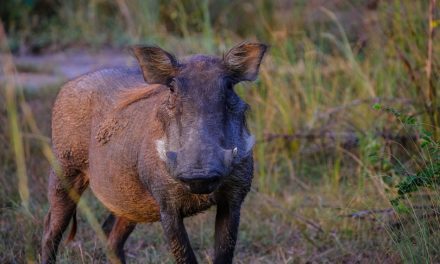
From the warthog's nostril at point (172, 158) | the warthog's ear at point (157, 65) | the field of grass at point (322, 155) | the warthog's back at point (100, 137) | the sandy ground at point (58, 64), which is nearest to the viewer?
the warthog's nostril at point (172, 158)

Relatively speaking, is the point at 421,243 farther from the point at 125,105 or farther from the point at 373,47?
the point at 373,47

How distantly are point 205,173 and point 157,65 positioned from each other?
773 millimetres

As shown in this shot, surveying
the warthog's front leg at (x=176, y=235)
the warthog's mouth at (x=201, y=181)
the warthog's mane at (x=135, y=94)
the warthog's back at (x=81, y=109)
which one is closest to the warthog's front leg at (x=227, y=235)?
the warthog's front leg at (x=176, y=235)

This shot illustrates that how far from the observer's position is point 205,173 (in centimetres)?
326

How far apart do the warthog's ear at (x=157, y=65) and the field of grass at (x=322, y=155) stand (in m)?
0.57

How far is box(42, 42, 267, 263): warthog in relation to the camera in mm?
3500

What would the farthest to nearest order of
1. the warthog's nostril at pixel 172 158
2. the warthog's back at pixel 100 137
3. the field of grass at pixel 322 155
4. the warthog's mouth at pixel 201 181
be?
the field of grass at pixel 322 155 < the warthog's back at pixel 100 137 < the warthog's nostril at pixel 172 158 < the warthog's mouth at pixel 201 181

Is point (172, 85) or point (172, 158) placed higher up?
point (172, 85)

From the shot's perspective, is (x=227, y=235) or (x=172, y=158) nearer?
(x=172, y=158)

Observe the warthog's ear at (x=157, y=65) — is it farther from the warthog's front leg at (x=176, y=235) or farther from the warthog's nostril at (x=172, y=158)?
the warthog's front leg at (x=176, y=235)

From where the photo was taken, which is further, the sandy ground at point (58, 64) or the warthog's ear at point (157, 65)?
the sandy ground at point (58, 64)

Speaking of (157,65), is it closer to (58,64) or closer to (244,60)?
(244,60)

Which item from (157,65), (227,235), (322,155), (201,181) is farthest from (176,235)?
(322,155)

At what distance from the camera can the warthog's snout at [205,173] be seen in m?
3.27
